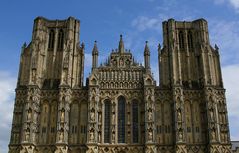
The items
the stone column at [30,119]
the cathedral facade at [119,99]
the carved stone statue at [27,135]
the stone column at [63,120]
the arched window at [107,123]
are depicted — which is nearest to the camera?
the stone column at [30,119]

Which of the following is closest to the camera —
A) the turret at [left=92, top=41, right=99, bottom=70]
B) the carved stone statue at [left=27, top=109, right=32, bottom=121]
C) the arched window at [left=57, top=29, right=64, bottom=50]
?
the carved stone statue at [left=27, top=109, right=32, bottom=121]

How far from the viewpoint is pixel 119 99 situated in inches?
1886

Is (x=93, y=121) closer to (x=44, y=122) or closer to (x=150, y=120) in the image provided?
(x=44, y=122)

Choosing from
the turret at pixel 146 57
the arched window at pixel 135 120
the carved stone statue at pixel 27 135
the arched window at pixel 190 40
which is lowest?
the carved stone statue at pixel 27 135

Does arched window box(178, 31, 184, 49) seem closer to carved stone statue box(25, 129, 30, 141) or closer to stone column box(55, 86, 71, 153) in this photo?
stone column box(55, 86, 71, 153)

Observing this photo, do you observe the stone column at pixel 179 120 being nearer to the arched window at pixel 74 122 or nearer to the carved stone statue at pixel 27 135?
the arched window at pixel 74 122

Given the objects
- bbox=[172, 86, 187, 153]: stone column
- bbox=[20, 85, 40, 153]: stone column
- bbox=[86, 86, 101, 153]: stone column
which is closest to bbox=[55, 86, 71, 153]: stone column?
bbox=[86, 86, 101, 153]: stone column

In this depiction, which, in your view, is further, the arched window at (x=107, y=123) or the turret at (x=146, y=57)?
the turret at (x=146, y=57)

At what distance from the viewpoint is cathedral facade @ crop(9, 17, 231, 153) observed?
147ft

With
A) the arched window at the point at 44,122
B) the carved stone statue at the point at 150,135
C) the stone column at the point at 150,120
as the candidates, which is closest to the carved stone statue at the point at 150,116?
the stone column at the point at 150,120

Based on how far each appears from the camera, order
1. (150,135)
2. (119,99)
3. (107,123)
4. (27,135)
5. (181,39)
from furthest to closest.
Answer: (181,39), (119,99), (107,123), (150,135), (27,135)

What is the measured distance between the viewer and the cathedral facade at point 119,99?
4481cm

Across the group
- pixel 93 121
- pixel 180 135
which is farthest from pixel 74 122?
pixel 180 135

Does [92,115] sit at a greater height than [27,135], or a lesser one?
greater
